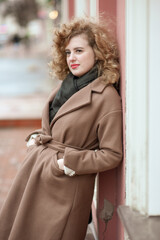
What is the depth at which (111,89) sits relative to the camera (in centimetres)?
208

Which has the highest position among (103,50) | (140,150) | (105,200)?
(103,50)

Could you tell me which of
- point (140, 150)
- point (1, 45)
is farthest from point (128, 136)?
point (1, 45)

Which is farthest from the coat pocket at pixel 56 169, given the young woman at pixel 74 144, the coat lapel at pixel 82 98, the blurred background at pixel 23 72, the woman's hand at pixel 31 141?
the blurred background at pixel 23 72

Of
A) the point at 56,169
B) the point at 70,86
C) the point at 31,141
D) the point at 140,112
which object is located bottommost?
the point at 56,169

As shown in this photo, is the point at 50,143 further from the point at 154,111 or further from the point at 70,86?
the point at 154,111

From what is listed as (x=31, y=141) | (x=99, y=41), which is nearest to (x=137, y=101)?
(x=99, y=41)

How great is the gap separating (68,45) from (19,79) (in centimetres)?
1343

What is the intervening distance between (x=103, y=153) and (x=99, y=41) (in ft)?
2.20

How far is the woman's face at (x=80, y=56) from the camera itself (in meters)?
2.14

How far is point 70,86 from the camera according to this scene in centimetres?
221

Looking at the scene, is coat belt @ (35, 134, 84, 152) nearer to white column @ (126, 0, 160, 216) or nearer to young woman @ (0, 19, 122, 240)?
young woman @ (0, 19, 122, 240)

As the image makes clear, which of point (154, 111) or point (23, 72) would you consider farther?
point (23, 72)

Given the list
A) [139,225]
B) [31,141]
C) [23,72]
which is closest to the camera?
[139,225]

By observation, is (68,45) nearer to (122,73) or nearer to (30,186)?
(122,73)
